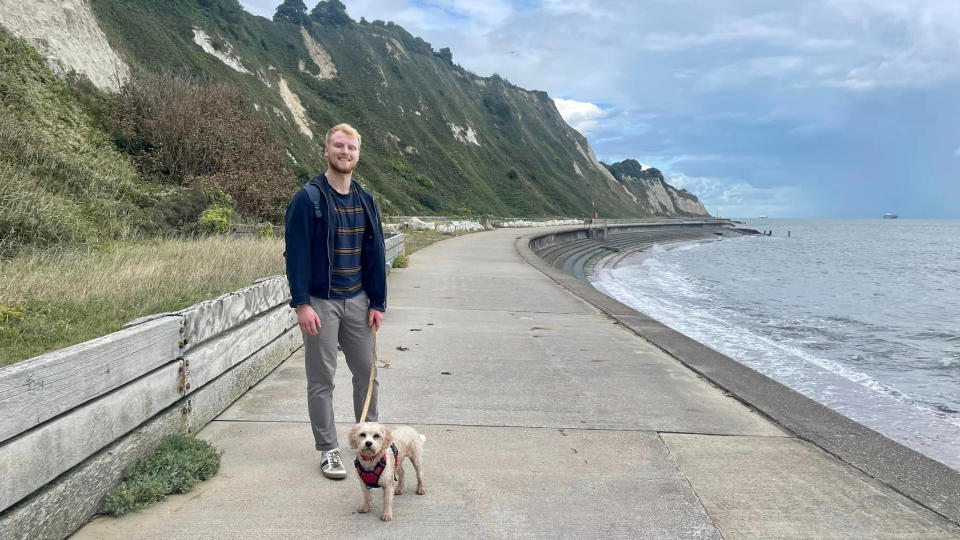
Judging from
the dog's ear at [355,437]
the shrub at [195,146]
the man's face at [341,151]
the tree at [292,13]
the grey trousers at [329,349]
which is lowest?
the dog's ear at [355,437]

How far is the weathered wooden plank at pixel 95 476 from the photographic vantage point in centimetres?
258

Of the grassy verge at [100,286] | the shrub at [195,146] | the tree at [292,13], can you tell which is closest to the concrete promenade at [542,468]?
the grassy verge at [100,286]

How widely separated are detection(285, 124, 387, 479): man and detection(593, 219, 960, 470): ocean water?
6.48 metres

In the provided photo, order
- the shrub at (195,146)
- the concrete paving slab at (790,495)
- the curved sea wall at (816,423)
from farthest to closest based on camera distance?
the shrub at (195,146) < the curved sea wall at (816,423) < the concrete paving slab at (790,495)

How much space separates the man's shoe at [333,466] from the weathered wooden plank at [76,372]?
3.98ft

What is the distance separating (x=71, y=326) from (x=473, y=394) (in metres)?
3.34

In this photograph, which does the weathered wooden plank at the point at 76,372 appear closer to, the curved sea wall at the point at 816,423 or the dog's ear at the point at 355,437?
the dog's ear at the point at 355,437

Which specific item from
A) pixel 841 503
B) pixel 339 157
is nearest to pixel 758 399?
pixel 841 503

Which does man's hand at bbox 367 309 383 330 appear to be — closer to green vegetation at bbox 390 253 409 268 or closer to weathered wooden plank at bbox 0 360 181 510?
weathered wooden plank at bbox 0 360 181 510

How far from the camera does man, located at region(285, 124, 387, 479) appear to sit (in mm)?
3527

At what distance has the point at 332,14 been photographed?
237 ft

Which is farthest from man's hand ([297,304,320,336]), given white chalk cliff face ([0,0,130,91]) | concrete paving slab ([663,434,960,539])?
white chalk cliff face ([0,0,130,91])

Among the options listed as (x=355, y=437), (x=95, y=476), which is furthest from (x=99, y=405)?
(x=355, y=437)

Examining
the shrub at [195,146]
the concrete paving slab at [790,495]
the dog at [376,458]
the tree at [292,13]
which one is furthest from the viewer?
the tree at [292,13]
